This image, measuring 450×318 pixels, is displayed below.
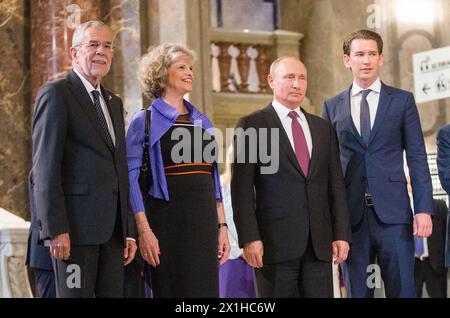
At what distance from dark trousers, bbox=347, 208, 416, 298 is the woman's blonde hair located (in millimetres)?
1167

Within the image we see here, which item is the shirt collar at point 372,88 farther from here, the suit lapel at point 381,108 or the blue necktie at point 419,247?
the blue necktie at point 419,247

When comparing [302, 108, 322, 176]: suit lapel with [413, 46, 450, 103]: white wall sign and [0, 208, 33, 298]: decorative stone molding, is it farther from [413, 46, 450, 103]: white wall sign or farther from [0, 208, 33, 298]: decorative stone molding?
[413, 46, 450, 103]: white wall sign

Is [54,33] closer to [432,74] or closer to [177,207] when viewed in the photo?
[177,207]

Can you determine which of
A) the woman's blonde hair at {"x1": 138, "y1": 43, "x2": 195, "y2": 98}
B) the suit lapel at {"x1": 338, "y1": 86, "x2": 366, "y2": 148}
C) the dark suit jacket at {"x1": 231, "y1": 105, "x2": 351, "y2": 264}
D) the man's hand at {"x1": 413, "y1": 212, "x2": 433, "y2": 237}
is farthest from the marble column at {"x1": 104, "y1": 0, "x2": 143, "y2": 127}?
the man's hand at {"x1": 413, "y1": 212, "x2": 433, "y2": 237}

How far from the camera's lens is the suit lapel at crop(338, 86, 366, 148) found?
4234 mm

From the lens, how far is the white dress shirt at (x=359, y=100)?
4309 mm

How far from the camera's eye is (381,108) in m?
4.27

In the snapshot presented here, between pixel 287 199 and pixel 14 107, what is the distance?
119 inches

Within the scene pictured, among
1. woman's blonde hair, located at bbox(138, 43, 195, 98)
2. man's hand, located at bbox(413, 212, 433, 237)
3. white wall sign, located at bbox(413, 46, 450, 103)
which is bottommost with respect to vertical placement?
man's hand, located at bbox(413, 212, 433, 237)

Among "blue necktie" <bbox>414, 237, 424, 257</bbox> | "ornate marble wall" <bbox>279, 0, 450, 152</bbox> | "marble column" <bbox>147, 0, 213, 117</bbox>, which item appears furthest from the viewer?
"ornate marble wall" <bbox>279, 0, 450, 152</bbox>

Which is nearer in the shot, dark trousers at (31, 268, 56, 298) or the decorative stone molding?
dark trousers at (31, 268, 56, 298)

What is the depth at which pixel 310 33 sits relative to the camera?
390 inches

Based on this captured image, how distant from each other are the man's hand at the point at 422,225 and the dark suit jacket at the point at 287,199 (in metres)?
0.32

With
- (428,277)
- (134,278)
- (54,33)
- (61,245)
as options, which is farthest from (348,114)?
(428,277)
